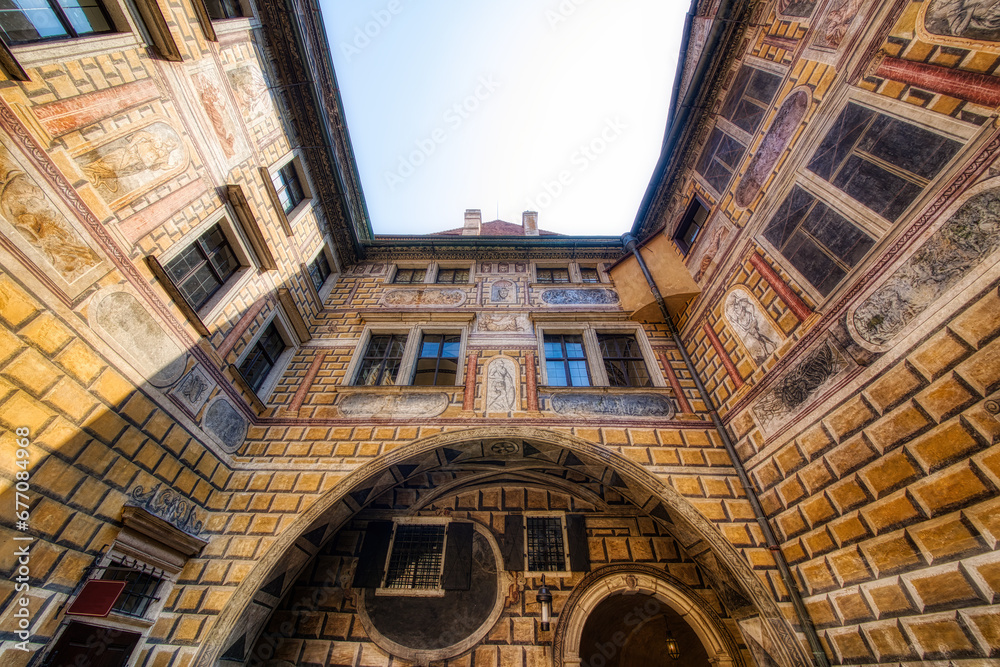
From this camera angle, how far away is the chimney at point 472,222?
1345 cm

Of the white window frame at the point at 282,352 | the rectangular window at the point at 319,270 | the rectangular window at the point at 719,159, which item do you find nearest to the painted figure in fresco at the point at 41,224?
the white window frame at the point at 282,352

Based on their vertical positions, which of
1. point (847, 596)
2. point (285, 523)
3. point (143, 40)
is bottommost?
point (847, 596)

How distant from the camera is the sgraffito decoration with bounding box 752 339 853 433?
4379 mm

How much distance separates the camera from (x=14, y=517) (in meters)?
3.33

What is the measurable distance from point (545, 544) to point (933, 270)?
6265 mm

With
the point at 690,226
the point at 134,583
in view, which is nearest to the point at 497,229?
the point at 690,226

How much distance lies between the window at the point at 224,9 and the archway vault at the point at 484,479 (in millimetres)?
7817

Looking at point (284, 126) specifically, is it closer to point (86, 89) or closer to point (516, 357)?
point (86, 89)

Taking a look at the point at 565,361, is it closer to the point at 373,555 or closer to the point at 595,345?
the point at 595,345

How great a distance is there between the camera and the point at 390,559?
6461mm

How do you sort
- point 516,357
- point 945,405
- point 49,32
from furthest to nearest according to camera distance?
point 516,357
point 49,32
point 945,405

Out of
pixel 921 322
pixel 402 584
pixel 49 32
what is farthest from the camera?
pixel 402 584

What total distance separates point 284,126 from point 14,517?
23.9 ft

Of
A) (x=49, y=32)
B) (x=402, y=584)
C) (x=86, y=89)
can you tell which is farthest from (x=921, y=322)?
(x=49, y=32)
